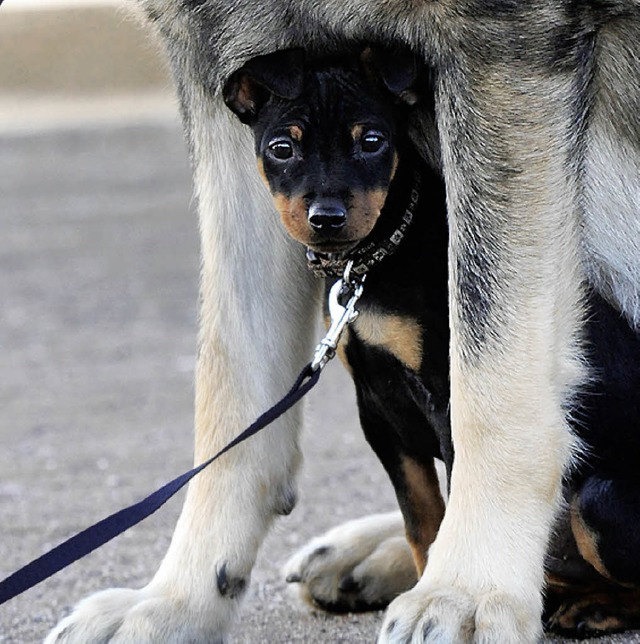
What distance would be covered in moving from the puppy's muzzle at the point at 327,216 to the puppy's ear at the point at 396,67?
27 centimetres

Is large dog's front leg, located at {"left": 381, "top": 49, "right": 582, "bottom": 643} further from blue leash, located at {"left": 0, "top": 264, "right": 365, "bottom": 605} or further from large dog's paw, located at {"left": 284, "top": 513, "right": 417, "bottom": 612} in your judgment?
large dog's paw, located at {"left": 284, "top": 513, "right": 417, "bottom": 612}

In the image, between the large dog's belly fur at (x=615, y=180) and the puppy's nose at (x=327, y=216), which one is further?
the large dog's belly fur at (x=615, y=180)

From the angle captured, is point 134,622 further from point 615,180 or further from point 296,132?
point 615,180

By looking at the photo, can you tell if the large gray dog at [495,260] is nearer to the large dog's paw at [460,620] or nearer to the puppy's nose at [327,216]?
the large dog's paw at [460,620]

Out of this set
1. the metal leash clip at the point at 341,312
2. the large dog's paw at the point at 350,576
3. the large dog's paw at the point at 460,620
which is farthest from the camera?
the large dog's paw at the point at 350,576

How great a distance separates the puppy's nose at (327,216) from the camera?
2.75 meters

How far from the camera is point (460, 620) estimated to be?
263 cm

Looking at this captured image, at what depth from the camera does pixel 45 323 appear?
7.98 metres

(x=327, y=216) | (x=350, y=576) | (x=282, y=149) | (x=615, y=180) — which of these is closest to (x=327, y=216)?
(x=327, y=216)

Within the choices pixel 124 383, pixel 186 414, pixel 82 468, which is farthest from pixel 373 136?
pixel 124 383

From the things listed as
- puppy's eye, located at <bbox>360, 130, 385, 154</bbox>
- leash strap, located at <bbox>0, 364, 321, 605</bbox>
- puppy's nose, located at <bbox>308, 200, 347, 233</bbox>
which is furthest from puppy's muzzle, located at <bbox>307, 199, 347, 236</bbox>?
leash strap, located at <bbox>0, 364, 321, 605</bbox>

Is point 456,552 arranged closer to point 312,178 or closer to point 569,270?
point 569,270

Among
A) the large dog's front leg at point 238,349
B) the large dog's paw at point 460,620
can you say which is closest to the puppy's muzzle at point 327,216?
the large dog's front leg at point 238,349

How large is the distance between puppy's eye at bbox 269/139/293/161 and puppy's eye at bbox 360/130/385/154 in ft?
0.48
